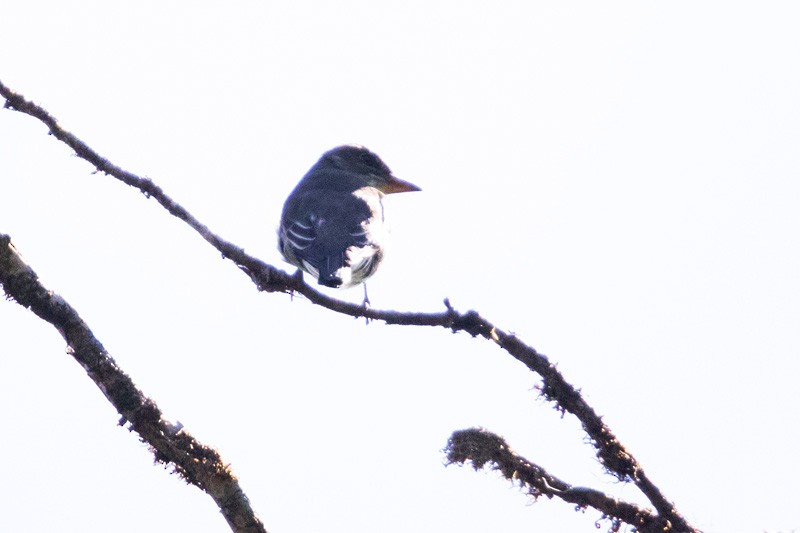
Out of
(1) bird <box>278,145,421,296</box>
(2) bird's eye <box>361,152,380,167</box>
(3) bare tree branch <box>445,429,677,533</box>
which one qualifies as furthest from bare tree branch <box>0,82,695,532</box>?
(2) bird's eye <box>361,152,380,167</box>

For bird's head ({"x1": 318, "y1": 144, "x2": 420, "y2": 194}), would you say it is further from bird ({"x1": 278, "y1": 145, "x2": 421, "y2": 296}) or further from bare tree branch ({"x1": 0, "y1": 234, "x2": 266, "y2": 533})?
bare tree branch ({"x1": 0, "y1": 234, "x2": 266, "y2": 533})

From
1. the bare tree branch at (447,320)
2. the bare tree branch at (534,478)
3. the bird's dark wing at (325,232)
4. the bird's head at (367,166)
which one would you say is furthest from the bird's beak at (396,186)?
the bare tree branch at (534,478)

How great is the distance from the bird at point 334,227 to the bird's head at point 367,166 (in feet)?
0.46

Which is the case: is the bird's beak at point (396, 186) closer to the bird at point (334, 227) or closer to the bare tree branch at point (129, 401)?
the bird at point (334, 227)

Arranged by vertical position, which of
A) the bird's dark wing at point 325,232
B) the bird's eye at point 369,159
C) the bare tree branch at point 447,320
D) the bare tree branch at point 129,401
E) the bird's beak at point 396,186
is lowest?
the bare tree branch at point 129,401

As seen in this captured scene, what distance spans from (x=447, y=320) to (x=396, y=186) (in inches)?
235

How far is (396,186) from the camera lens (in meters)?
8.81

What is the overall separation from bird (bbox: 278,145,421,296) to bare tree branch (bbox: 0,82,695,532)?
181cm

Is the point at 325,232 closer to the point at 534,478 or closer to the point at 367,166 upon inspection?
the point at 367,166

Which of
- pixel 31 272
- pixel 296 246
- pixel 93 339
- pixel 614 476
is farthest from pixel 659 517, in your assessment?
pixel 296 246

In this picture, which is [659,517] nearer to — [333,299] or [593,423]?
[593,423]

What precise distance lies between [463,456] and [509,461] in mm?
166

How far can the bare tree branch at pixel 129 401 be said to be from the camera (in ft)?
8.48

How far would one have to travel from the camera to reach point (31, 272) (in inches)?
105
